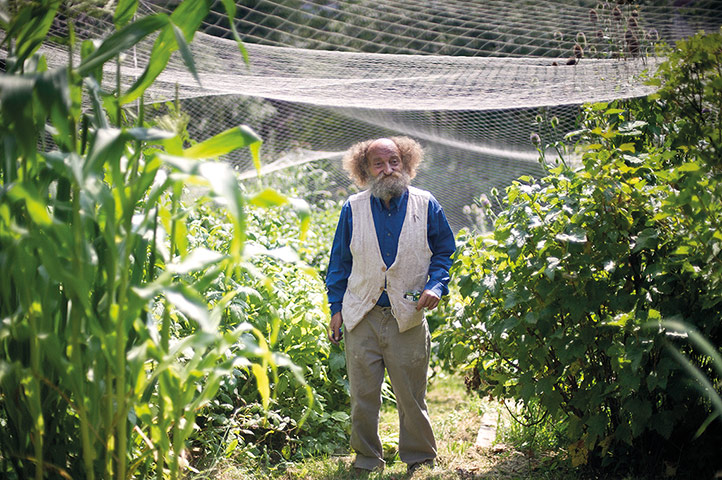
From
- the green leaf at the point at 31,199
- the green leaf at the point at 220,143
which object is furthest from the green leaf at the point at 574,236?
the green leaf at the point at 31,199

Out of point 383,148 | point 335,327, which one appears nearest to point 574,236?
point 383,148

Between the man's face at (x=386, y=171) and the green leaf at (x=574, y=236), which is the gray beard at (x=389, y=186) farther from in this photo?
the green leaf at (x=574, y=236)

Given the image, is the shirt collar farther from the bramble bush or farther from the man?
the bramble bush

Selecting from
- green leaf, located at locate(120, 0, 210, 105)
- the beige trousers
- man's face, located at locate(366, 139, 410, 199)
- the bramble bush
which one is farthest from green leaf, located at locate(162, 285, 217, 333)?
man's face, located at locate(366, 139, 410, 199)

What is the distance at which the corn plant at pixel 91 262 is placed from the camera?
1.33m

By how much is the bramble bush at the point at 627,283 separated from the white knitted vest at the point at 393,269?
12.1 inches

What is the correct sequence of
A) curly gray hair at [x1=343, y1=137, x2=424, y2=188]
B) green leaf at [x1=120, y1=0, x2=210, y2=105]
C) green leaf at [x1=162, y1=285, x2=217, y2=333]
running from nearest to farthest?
green leaf at [x1=162, y1=285, x2=217, y2=333]
green leaf at [x1=120, y1=0, x2=210, y2=105]
curly gray hair at [x1=343, y1=137, x2=424, y2=188]

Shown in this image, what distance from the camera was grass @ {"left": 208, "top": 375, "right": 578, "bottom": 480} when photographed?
2.69 m

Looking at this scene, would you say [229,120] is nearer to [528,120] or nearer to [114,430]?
[528,120]

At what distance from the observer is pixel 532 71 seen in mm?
3637

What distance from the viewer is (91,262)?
54.6 inches

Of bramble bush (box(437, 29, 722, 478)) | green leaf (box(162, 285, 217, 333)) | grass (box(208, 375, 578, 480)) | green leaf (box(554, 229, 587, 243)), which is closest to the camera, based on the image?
green leaf (box(162, 285, 217, 333))

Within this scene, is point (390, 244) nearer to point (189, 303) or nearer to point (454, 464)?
point (454, 464)

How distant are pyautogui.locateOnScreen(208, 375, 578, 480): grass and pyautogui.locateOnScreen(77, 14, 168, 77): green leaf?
5.86ft
